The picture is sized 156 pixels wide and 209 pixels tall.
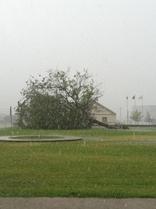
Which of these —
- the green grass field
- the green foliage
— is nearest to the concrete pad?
the green grass field

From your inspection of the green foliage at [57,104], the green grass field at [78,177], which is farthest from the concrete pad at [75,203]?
the green foliage at [57,104]

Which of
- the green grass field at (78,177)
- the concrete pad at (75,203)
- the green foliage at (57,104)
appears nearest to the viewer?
the concrete pad at (75,203)

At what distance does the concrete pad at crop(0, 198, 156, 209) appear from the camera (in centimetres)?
919

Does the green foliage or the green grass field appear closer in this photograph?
the green grass field

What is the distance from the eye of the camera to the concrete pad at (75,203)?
30.1 ft

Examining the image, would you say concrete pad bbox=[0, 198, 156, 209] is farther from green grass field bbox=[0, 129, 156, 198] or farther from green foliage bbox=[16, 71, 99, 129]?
green foliage bbox=[16, 71, 99, 129]

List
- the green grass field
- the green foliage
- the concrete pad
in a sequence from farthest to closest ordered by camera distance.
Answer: the green foliage
the green grass field
the concrete pad

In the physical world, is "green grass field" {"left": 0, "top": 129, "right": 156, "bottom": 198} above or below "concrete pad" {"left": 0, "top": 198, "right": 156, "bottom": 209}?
above

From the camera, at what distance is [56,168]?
14.8 metres

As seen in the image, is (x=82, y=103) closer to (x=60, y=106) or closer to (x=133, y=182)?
(x=60, y=106)

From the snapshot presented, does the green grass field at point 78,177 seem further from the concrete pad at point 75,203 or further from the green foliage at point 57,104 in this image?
the green foliage at point 57,104

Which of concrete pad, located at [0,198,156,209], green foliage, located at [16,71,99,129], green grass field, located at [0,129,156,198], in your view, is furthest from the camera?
green foliage, located at [16,71,99,129]

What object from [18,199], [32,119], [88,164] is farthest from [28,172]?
[32,119]

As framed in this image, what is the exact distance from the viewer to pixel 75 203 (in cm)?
950
